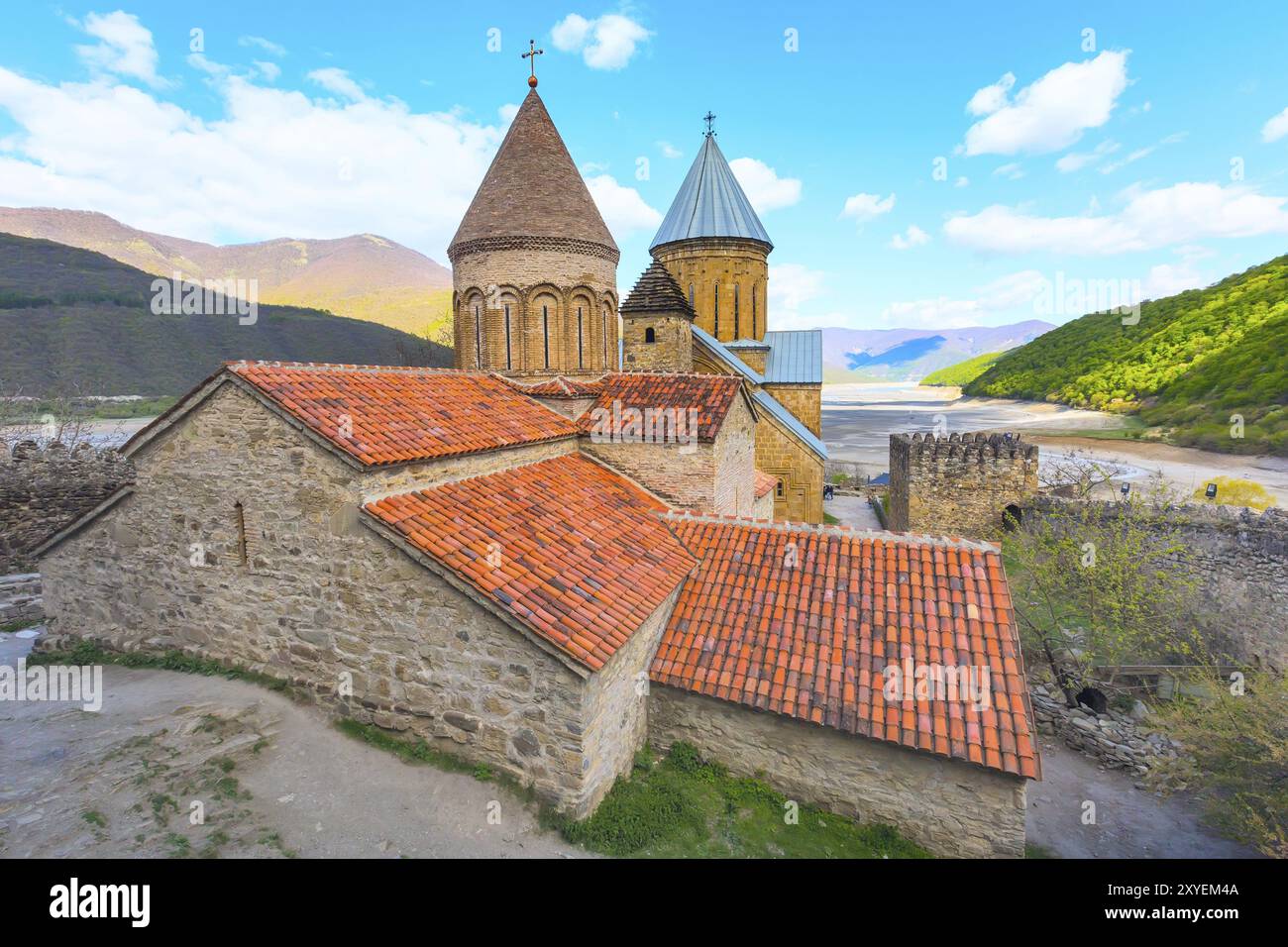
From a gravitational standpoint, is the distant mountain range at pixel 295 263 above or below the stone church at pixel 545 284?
above

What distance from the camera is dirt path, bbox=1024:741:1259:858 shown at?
7438 mm

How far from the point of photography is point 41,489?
12062mm

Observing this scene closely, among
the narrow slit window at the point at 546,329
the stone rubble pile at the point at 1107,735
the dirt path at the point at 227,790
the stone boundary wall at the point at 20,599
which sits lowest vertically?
the stone rubble pile at the point at 1107,735

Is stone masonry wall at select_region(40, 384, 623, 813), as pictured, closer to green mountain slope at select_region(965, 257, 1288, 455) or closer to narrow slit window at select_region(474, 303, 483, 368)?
narrow slit window at select_region(474, 303, 483, 368)

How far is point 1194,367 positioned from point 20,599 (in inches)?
2023

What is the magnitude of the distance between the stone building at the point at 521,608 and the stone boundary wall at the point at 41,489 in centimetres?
546

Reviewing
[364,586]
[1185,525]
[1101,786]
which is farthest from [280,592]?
[1185,525]

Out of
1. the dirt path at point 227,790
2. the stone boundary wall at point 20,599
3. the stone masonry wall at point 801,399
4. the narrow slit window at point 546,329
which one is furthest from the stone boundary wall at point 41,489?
the stone masonry wall at point 801,399

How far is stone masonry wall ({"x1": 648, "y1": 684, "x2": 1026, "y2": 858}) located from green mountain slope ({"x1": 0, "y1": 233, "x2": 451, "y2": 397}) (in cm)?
3493

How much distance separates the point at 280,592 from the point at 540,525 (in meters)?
3.23

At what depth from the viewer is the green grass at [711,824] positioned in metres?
5.55

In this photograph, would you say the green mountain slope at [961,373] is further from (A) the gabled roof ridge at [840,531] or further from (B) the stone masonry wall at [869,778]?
(B) the stone masonry wall at [869,778]

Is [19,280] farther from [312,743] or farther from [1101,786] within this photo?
[1101,786]

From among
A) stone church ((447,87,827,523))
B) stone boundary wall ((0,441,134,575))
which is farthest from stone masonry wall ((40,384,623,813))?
stone boundary wall ((0,441,134,575))
